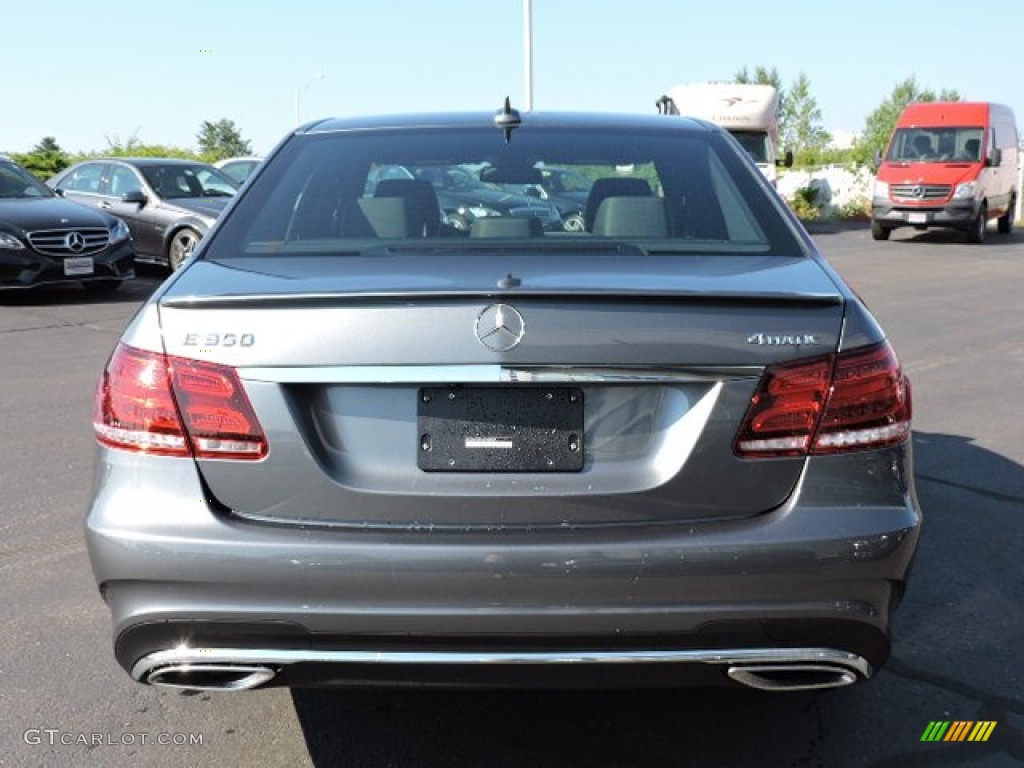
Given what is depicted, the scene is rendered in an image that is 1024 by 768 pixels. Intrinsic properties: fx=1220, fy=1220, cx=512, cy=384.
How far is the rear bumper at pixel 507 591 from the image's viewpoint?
99.1 inches

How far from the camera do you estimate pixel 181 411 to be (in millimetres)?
2633

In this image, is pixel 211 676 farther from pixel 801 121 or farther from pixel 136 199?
pixel 801 121

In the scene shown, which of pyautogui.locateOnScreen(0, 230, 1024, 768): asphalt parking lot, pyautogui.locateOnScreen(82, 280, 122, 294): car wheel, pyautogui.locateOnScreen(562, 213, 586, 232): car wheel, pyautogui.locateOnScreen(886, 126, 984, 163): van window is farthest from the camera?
pyautogui.locateOnScreen(886, 126, 984, 163): van window

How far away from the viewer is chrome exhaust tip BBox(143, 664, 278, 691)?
8.61 ft

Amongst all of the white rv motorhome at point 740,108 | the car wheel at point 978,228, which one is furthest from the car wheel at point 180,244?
the car wheel at point 978,228

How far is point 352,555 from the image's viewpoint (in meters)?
2.52

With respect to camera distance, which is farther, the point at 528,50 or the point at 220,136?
the point at 220,136

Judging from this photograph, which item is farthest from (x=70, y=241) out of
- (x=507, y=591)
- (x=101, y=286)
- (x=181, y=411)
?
(x=507, y=591)

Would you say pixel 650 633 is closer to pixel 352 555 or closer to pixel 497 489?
pixel 497 489

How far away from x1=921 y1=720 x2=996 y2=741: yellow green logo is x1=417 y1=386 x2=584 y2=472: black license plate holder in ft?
4.58

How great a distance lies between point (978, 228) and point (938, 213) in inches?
34.5

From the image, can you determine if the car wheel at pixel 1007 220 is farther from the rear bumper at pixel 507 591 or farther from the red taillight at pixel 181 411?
the red taillight at pixel 181 411

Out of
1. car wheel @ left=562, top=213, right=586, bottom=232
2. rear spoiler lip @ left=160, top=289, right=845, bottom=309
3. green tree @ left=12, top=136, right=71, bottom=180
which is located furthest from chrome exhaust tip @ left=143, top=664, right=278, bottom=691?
green tree @ left=12, top=136, right=71, bottom=180

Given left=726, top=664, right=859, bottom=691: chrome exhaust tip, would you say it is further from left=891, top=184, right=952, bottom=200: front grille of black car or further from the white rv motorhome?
the white rv motorhome
